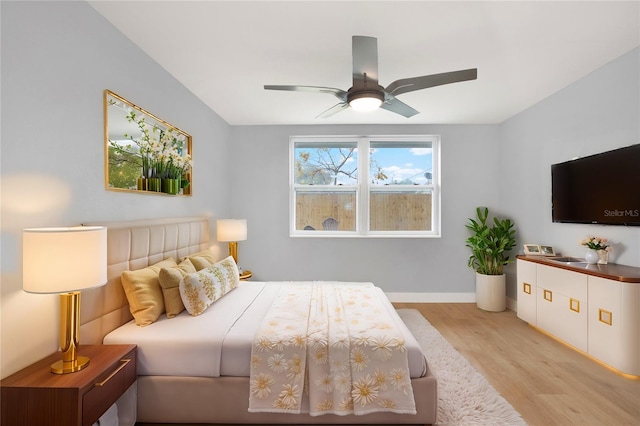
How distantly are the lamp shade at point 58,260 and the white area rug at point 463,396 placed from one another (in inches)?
78.2

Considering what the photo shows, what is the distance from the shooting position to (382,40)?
7.68 ft

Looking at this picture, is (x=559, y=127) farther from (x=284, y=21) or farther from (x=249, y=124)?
(x=249, y=124)

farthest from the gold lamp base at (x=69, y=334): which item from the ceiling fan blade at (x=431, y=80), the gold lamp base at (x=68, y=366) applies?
the ceiling fan blade at (x=431, y=80)

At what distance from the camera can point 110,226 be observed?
2059 mm

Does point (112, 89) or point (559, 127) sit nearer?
point (112, 89)

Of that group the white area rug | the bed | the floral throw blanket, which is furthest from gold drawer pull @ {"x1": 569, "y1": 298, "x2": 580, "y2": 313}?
the floral throw blanket

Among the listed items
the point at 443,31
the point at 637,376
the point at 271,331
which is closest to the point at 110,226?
the point at 271,331

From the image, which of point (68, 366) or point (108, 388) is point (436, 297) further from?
point (68, 366)

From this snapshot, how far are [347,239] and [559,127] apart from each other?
2.85 meters

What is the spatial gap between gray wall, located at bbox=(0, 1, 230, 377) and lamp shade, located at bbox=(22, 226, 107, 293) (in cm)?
25

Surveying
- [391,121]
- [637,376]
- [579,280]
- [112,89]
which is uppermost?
[391,121]

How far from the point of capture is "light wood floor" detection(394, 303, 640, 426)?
6.58ft

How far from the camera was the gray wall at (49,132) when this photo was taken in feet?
4.83

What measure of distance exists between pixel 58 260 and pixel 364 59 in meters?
2.01
